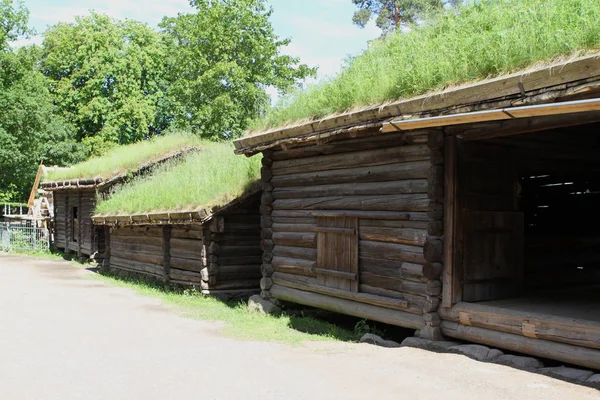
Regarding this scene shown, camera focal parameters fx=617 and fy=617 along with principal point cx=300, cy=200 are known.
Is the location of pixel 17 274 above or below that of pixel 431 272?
below

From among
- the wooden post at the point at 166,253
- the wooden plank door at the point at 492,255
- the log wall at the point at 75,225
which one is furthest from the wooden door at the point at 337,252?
the log wall at the point at 75,225

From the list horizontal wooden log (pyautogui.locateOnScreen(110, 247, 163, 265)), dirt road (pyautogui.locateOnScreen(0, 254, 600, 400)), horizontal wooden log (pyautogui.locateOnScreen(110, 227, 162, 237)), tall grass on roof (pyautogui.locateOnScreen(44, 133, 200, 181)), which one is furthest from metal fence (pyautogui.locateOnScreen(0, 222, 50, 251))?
dirt road (pyautogui.locateOnScreen(0, 254, 600, 400))

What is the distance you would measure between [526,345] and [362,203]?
11.3ft

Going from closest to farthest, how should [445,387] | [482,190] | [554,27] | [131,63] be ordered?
[445,387] < [554,27] < [482,190] < [131,63]

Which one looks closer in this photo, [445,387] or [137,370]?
[445,387]

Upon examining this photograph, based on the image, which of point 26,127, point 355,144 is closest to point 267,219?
point 355,144

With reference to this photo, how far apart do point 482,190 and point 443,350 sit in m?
2.26

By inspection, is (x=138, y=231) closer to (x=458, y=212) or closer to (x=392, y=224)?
(x=392, y=224)

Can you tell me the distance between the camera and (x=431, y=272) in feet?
27.3

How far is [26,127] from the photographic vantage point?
1444 inches

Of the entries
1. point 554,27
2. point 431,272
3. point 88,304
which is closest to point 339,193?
point 431,272

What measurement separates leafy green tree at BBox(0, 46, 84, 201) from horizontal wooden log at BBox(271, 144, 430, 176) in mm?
28809

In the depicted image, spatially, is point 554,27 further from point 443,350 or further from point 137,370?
point 137,370

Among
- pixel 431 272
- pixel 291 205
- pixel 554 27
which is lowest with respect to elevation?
pixel 431 272
